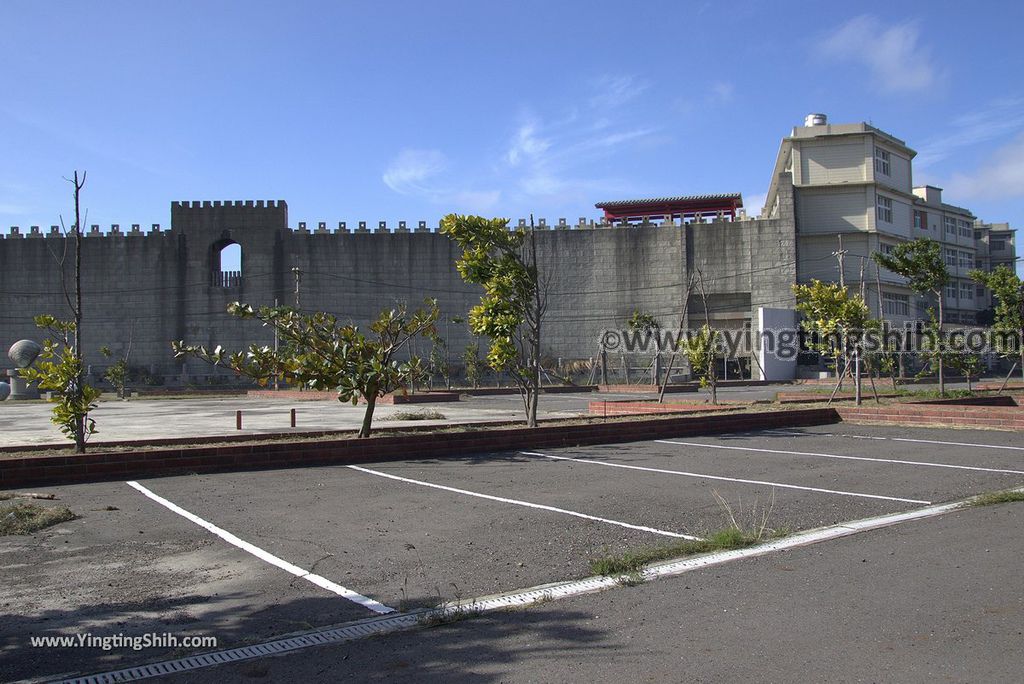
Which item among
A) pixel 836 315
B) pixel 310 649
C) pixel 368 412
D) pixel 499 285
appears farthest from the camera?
pixel 836 315

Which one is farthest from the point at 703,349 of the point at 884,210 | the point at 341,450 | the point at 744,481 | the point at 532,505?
the point at 884,210

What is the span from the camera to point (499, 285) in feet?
53.4

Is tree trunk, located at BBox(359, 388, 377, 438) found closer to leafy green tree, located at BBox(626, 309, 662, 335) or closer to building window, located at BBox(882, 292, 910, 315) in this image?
leafy green tree, located at BBox(626, 309, 662, 335)

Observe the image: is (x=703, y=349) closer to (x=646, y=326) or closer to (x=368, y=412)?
(x=368, y=412)

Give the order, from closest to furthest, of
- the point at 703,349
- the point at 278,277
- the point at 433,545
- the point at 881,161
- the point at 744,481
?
A: the point at 433,545 → the point at 744,481 → the point at 703,349 → the point at 881,161 → the point at 278,277

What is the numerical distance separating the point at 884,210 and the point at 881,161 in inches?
145

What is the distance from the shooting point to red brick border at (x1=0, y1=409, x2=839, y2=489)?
11.0 meters

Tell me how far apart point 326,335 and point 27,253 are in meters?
62.0

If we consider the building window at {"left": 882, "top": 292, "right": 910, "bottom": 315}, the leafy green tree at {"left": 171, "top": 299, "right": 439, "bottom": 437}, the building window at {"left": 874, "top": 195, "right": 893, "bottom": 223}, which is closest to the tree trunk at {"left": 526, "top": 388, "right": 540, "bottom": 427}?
the leafy green tree at {"left": 171, "top": 299, "right": 439, "bottom": 437}

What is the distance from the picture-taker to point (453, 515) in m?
8.45

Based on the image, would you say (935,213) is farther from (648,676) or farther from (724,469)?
(648,676)

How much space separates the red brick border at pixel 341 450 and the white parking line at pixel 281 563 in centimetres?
234

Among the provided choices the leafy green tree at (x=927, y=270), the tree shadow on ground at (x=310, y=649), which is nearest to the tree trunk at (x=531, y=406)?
the tree shadow on ground at (x=310, y=649)

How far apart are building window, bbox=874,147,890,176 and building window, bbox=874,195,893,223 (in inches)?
80.4
